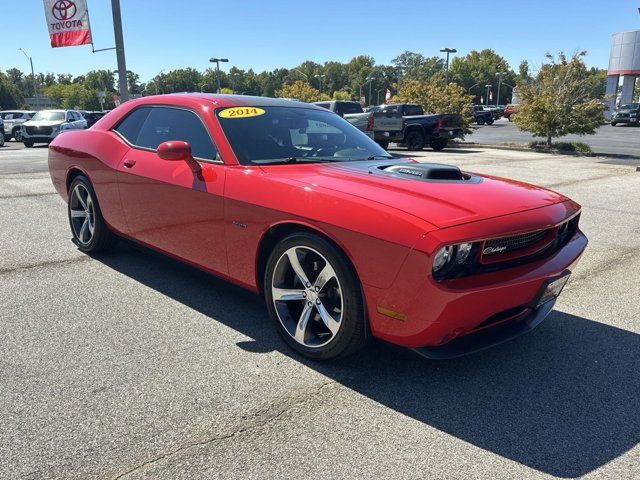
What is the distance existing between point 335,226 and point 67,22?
20.3m

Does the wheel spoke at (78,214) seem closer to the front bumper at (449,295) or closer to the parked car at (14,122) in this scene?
the front bumper at (449,295)

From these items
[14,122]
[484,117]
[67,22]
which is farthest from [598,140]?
[14,122]

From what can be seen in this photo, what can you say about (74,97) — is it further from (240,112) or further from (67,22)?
(240,112)

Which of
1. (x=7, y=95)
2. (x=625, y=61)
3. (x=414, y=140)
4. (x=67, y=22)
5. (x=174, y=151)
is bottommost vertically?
(x=414, y=140)

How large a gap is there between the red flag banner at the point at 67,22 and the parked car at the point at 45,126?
4753 mm

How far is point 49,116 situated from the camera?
24.5 m

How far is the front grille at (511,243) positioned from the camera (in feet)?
8.71

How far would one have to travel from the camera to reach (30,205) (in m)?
7.88

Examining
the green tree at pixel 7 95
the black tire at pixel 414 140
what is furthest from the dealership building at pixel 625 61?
the green tree at pixel 7 95

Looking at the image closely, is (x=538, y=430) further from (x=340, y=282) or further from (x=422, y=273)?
(x=340, y=282)

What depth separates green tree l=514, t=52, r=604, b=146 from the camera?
18.4m

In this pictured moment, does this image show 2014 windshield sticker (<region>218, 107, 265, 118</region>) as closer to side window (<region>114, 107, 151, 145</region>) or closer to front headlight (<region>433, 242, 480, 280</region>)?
side window (<region>114, 107, 151, 145</region>)

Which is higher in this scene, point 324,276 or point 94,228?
point 324,276

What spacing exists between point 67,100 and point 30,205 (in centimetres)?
10348
